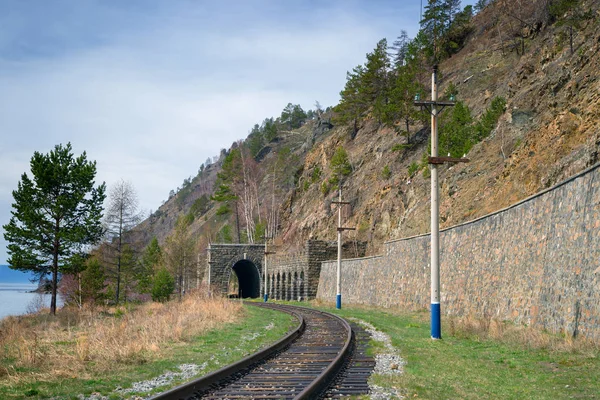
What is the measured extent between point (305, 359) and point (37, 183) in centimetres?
2813

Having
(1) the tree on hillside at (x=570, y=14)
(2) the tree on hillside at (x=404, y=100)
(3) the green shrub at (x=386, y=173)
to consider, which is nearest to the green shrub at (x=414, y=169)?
(3) the green shrub at (x=386, y=173)

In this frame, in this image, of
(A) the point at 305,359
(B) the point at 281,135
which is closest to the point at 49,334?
(A) the point at 305,359

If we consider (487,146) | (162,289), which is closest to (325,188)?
(162,289)

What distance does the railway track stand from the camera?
7887 mm

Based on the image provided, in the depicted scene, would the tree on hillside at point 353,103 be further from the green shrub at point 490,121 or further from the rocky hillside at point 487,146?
the green shrub at point 490,121

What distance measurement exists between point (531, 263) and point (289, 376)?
29.3 ft

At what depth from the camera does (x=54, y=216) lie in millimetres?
34781

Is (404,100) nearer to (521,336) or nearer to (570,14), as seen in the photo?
(570,14)

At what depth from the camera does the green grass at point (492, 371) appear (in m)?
8.12

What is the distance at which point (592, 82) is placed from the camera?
2720 cm

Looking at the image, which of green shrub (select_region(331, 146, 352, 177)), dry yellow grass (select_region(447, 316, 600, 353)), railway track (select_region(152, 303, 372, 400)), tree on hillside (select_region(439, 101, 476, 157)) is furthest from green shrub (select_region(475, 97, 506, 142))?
railway track (select_region(152, 303, 372, 400))

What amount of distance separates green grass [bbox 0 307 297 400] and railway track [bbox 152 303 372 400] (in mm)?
644

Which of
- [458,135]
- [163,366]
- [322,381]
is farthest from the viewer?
[458,135]

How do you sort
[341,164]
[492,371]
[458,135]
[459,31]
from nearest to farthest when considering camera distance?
[492,371] < [458,135] < [341,164] < [459,31]
